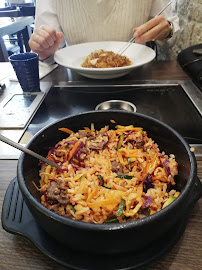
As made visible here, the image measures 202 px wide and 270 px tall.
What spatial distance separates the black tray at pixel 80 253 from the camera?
1.91ft

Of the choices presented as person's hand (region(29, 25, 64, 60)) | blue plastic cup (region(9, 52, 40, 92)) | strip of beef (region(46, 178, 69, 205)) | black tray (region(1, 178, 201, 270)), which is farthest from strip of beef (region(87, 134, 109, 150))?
person's hand (region(29, 25, 64, 60))

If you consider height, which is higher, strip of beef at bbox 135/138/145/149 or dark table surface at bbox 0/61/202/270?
strip of beef at bbox 135/138/145/149

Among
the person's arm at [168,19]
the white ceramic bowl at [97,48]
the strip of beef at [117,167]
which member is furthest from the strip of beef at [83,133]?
the person's arm at [168,19]

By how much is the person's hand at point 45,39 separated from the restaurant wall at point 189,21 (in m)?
1.48

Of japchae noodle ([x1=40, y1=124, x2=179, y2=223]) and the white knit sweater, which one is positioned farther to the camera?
the white knit sweater

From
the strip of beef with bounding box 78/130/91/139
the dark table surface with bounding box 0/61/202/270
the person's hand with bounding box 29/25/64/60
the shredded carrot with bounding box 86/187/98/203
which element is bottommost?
the dark table surface with bounding box 0/61/202/270

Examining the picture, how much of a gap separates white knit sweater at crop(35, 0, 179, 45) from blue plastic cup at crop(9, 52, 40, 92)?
935mm

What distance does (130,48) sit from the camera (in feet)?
6.65

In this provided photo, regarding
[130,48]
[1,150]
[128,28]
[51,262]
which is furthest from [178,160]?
[128,28]

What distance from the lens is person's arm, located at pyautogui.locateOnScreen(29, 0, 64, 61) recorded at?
6.06 ft

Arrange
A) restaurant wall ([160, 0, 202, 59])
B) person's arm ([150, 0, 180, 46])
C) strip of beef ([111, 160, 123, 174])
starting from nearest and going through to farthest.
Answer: strip of beef ([111, 160, 123, 174])
person's arm ([150, 0, 180, 46])
restaurant wall ([160, 0, 202, 59])

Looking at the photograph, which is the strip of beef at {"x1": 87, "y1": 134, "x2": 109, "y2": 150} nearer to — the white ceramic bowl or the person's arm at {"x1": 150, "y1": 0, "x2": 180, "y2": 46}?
the white ceramic bowl

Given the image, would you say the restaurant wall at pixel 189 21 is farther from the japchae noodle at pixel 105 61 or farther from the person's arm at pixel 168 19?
the japchae noodle at pixel 105 61

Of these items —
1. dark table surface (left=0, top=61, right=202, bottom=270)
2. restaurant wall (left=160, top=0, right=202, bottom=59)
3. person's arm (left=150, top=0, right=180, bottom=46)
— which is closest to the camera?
dark table surface (left=0, top=61, right=202, bottom=270)
